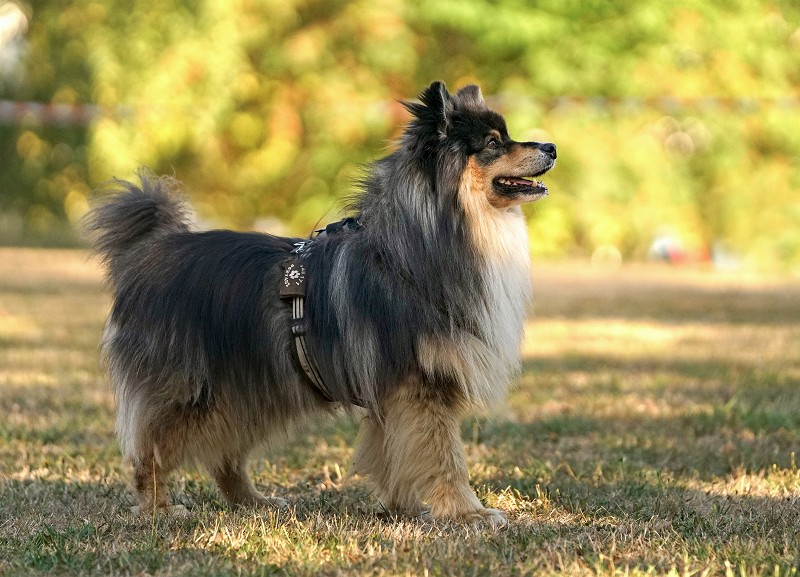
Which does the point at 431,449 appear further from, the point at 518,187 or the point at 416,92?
the point at 416,92

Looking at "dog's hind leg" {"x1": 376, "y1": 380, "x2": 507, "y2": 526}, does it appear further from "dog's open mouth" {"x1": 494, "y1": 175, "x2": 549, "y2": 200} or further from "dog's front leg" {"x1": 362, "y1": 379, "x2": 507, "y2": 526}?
"dog's open mouth" {"x1": 494, "y1": 175, "x2": 549, "y2": 200}

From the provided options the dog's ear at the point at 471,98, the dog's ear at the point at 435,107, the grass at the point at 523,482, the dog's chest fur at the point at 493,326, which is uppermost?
the dog's ear at the point at 471,98

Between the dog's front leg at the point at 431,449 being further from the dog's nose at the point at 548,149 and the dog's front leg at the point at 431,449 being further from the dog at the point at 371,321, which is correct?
the dog's nose at the point at 548,149

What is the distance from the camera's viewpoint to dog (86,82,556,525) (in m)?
4.29

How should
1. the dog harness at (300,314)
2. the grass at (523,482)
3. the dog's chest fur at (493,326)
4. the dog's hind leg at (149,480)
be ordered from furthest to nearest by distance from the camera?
the dog's hind leg at (149,480) → the dog harness at (300,314) → the dog's chest fur at (493,326) → the grass at (523,482)

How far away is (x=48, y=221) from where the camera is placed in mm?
29625

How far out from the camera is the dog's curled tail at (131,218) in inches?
186

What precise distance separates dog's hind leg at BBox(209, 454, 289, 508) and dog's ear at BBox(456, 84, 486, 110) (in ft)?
5.88

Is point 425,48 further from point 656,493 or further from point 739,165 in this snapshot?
point 656,493

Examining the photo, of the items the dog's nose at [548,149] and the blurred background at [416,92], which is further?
the blurred background at [416,92]

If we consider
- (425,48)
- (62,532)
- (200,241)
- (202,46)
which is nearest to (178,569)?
(62,532)

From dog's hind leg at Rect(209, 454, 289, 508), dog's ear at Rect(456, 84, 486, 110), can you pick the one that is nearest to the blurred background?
dog's ear at Rect(456, 84, 486, 110)

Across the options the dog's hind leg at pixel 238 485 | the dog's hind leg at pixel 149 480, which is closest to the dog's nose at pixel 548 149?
the dog's hind leg at pixel 238 485

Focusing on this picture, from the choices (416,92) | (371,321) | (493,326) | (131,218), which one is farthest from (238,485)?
(416,92)
